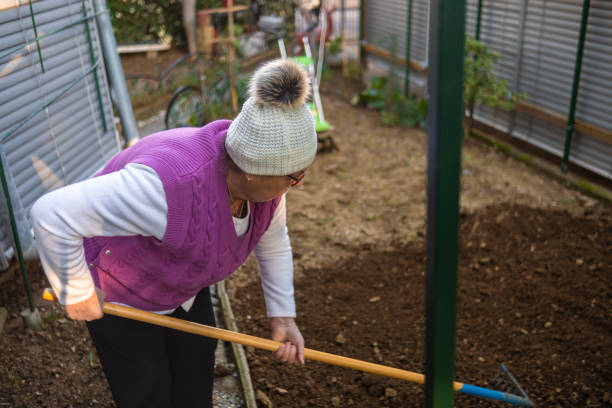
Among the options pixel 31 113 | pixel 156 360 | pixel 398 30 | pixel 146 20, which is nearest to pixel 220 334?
pixel 156 360

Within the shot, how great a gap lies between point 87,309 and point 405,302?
238cm

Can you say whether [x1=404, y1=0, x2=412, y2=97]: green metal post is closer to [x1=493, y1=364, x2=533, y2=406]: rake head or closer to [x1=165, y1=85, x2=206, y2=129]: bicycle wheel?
[x1=165, y1=85, x2=206, y2=129]: bicycle wheel

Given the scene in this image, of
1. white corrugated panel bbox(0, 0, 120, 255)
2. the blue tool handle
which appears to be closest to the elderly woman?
the blue tool handle

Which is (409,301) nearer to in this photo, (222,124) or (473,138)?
(222,124)

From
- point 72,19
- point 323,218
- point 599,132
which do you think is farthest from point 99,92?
point 599,132

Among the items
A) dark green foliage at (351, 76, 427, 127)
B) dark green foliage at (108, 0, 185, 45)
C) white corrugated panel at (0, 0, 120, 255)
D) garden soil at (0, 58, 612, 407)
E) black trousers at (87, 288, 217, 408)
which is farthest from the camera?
dark green foliage at (108, 0, 185, 45)

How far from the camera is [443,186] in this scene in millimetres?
1266

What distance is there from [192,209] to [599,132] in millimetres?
4373

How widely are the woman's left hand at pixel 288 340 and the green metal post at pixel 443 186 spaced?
89cm

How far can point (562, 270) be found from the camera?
3.94 meters

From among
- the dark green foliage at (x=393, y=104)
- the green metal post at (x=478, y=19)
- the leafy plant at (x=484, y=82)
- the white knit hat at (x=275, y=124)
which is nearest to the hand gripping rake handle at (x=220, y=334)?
the white knit hat at (x=275, y=124)

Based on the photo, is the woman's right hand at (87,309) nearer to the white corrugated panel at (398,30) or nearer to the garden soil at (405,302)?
the garden soil at (405,302)

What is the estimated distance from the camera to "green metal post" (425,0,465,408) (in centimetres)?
117

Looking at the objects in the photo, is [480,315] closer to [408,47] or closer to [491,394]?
[491,394]
